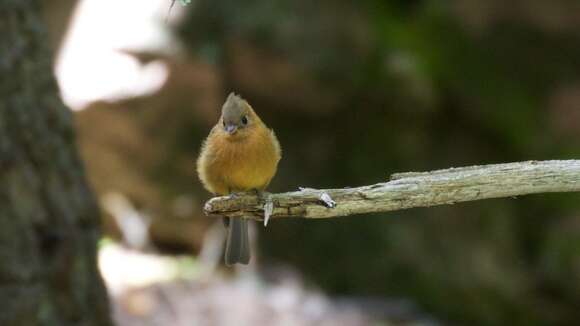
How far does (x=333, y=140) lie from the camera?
26.6 ft

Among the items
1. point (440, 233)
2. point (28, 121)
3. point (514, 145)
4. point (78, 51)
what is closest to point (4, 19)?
point (28, 121)

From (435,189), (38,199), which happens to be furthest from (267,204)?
(38,199)

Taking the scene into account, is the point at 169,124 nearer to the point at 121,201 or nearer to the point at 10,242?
the point at 121,201

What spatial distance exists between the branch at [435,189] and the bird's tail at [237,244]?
3.39 ft

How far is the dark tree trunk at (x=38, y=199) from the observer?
374cm

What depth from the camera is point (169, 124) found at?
7.54 meters

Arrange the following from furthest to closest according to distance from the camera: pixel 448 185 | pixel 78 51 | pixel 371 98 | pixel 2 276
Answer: pixel 371 98
pixel 78 51
pixel 2 276
pixel 448 185

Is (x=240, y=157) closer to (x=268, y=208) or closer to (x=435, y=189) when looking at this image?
(x=268, y=208)

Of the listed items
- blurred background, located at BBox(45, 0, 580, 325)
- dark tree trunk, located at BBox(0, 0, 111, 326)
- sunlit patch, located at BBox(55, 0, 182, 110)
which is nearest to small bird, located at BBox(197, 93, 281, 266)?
dark tree trunk, located at BBox(0, 0, 111, 326)

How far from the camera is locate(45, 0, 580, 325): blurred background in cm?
737

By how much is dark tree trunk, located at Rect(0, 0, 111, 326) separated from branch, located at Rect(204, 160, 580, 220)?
1579 mm

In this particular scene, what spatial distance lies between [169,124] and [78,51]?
1.04 meters

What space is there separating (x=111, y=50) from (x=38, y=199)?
12.1ft

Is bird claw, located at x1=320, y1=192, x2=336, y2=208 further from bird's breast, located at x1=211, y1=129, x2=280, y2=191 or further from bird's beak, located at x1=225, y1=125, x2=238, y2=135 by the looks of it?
bird's breast, located at x1=211, y1=129, x2=280, y2=191
